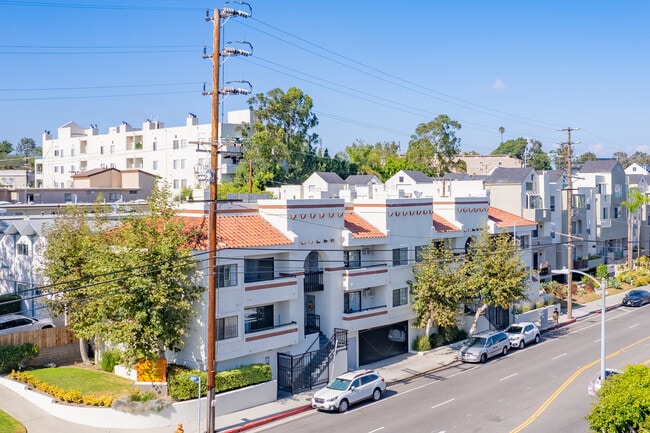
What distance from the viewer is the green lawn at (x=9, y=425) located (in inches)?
1101

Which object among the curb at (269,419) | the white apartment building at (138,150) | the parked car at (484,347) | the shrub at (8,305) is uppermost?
the white apartment building at (138,150)

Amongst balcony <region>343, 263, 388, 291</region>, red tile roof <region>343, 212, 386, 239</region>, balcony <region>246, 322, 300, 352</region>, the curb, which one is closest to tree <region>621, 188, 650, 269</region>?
red tile roof <region>343, 212, 386, 239</region>

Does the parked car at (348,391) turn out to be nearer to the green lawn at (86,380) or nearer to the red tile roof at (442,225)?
the green lawn at (86,380)

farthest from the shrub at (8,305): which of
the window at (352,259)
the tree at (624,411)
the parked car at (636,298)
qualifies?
the parked car at (636,298)

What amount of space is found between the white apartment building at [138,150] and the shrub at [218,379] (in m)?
46.2

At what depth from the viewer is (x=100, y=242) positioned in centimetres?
3384

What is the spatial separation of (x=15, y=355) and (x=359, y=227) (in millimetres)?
19759

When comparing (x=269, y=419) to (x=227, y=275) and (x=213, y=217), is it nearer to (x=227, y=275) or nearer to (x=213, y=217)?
(x=227, y=275)

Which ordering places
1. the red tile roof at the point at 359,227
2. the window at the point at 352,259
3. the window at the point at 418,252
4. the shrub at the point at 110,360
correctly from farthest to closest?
1. the window at the point at 418,252
2. the red tile roof at the point at 359,227
3. the window at the point at 352,259
4. the shrub at the point at 110,360

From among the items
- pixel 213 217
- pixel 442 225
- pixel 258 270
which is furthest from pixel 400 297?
pixel 213 217

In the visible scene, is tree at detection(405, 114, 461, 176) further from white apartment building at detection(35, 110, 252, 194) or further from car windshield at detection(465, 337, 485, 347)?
car windshield at detection(465, 337, 485, 347)

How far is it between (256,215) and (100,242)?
8293 millimetres

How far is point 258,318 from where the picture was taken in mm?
35719

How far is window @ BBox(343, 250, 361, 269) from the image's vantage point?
40.6 meters
